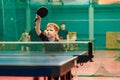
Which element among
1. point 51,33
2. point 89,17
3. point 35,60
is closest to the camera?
point 35,60

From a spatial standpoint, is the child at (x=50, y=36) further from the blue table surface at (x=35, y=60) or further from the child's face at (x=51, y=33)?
the blue table surface at (x=35, y=60)

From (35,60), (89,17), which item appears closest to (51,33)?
(35,60)

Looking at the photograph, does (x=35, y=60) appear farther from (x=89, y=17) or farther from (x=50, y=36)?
(x=89, y=17)

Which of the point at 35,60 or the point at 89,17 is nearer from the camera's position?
the point at 35,60

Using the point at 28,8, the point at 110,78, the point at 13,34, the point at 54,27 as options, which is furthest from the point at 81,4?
the point at 54,27

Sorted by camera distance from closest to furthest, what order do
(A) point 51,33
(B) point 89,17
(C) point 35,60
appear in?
(C) point 35,60 → (A) point 51,33 → (B) point 89,17

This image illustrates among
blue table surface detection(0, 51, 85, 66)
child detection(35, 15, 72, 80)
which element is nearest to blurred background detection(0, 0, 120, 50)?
child detection(35, 15, 72, 80)

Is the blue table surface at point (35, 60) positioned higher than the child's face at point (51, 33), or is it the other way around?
the child's face at point (51, 33)

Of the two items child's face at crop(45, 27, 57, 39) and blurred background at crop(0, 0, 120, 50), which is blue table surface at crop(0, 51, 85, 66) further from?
blurred background at crop(0, 0, 120, 50)

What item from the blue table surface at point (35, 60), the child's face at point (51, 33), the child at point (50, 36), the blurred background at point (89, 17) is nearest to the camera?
the blue table surface at point (35, 60)

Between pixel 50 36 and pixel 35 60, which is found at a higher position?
pixel 50 36

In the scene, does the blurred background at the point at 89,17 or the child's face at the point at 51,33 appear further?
the blurred background at the point at 89,17

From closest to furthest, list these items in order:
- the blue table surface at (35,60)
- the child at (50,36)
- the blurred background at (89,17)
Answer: the blue table surface at (35,60) → the child at (50,36) → the blurred background at (89,17)

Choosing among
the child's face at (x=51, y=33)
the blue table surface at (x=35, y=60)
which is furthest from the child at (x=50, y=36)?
the blue table surface at (x=35, y=60)
